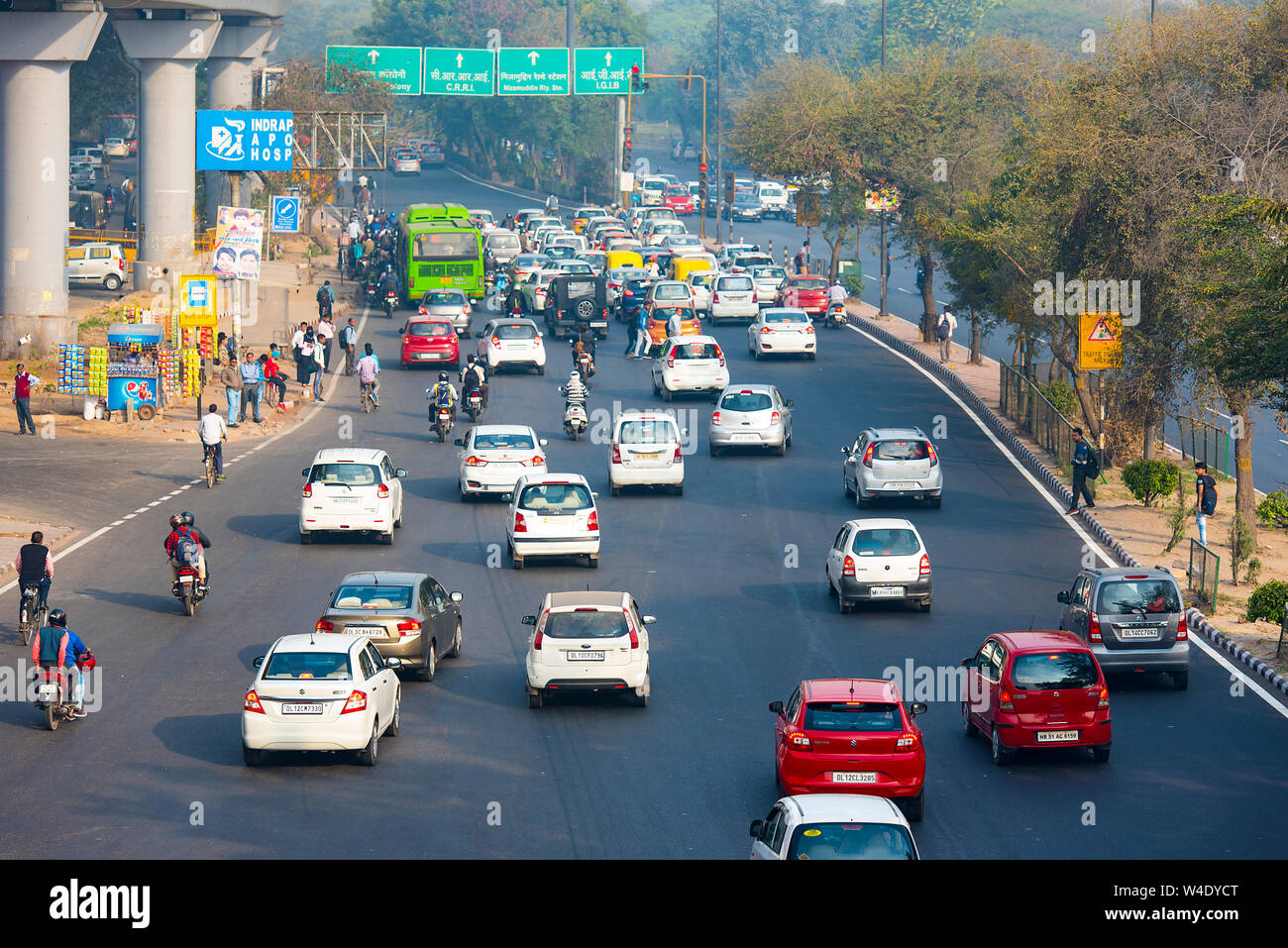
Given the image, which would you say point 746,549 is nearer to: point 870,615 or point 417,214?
point 870,615

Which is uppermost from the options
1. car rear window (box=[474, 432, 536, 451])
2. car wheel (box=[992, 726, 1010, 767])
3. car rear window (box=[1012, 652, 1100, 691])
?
car rear window (box=[474, 432, 536, 451])

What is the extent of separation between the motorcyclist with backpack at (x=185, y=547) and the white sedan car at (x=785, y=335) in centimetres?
2769

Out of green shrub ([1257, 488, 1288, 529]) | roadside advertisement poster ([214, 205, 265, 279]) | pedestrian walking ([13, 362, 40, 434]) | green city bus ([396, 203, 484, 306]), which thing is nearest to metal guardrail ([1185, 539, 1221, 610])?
green shrub ([1257, 488, 1288, 529])

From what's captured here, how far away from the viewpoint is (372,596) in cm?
2236

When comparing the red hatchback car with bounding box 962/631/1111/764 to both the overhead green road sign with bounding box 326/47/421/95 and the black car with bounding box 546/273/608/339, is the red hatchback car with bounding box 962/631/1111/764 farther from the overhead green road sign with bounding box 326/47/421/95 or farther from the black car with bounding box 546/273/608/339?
the overhead green road sign with bounding box 326/47/421/95

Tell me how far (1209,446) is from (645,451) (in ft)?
56.8

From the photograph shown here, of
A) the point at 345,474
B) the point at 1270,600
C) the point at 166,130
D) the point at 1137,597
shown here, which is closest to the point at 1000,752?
the point at 1137,597

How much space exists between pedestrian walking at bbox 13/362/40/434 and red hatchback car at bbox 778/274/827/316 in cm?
2776

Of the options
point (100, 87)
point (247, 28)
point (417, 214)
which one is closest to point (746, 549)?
point (417, 214)

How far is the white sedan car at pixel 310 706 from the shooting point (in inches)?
722

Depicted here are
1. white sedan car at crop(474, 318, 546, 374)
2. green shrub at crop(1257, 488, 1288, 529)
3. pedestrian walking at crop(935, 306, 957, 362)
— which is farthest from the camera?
pedestrian walking at crop(935, 306, 957, 362)

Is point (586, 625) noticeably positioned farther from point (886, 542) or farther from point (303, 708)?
point (886, 542)

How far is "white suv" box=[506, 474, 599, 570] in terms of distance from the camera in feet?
94.6

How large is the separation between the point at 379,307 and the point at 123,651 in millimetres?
39818
